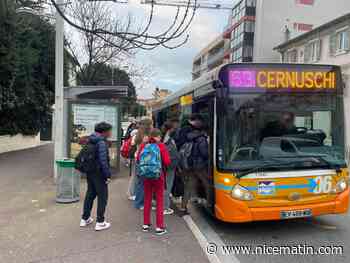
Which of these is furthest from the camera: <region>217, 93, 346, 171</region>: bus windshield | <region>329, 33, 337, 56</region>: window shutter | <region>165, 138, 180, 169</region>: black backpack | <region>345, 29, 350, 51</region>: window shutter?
<region>329, 33, 337, 56</region>: window shutter

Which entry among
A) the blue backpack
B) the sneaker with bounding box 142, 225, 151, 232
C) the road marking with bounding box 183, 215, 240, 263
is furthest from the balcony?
the sneaker with bounding box 142, 225, 151, 232

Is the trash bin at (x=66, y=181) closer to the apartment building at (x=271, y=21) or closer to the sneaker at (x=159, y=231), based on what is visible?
the sneaker at (x=159, y=231)

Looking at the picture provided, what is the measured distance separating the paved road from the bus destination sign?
2287 millimetres

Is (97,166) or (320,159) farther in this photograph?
(97,166)

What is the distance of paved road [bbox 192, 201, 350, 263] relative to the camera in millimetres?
4277

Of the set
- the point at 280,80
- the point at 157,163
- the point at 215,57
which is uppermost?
the point at 215,57

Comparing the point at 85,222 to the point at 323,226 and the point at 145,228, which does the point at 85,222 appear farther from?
the point at 323,226

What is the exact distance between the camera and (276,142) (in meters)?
4.93

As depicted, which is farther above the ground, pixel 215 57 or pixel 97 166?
pixel 215 57

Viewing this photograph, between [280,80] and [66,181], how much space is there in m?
4.81

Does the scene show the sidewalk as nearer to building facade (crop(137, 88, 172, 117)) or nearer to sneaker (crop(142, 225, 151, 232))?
sneaker (crop(142, 225, 151, 232))

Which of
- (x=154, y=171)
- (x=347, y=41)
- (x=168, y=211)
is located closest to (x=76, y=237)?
(x=154, y=171)

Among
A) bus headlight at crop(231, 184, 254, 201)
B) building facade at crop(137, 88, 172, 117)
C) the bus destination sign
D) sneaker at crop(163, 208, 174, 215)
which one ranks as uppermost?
building facade at crop(137, 88, 172, 117)

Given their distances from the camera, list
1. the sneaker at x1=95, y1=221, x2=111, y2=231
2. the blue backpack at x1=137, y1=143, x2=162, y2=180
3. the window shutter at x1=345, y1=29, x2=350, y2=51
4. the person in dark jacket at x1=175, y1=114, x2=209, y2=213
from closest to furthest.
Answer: the blue backpack at x1=137, y1=143, x2=162, y2=180 → the sneaker at x1=95, y1=221, x2=111, y2=231 → the person in dark jacket at x1=175, y1=114, x2=209, y2=213 → the window shutter at x1=345, y1=29, x2=350, y2=51
